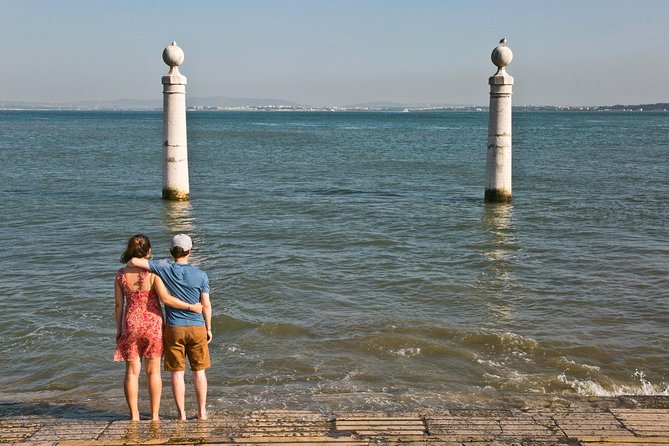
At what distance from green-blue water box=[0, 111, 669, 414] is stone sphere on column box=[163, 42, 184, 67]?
395 cm

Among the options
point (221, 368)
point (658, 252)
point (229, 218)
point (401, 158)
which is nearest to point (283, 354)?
point (221, 368)

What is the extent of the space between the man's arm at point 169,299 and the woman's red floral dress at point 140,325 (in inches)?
3.4

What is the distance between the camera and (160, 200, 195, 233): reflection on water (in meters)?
20.0

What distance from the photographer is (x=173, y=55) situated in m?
22.6

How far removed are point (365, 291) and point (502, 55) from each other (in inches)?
449

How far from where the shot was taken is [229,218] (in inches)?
856

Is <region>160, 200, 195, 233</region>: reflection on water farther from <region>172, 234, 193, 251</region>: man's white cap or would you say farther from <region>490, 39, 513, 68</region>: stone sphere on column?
<region>172, 234, 193, 251</region>: man's white cap

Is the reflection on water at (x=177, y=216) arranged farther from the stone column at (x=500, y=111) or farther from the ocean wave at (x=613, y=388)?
the ocean wave at (x=613, y=388)

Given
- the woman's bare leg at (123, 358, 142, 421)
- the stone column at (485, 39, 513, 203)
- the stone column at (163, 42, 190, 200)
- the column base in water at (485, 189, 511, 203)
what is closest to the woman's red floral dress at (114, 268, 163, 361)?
the woman's bare leg at (123, 358, 142, 421)

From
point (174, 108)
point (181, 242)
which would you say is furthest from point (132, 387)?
point (174, 108)

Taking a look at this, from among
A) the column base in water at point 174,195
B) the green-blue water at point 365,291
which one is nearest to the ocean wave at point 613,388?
the green-blue water at point 365,291

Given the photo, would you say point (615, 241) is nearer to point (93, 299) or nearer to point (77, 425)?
point (93, 299)

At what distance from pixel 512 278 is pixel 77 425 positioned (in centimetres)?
952

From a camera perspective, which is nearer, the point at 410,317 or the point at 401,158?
the point at 410,317
